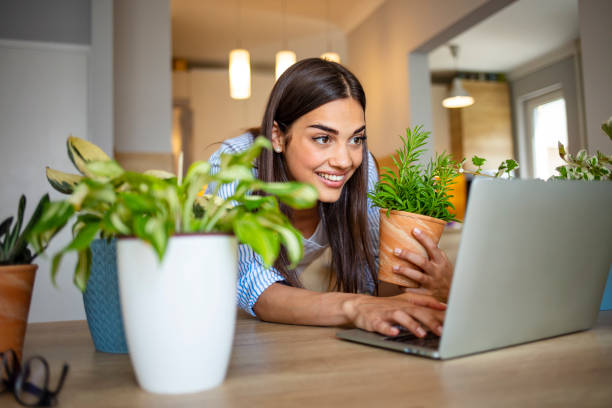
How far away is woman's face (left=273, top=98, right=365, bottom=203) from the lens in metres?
1.32

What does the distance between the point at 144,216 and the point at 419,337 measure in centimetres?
41

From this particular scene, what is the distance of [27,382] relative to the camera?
0.48 meters

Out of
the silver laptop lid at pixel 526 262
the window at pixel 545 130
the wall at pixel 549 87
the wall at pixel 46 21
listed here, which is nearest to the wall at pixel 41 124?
the wall at pixel 46 21

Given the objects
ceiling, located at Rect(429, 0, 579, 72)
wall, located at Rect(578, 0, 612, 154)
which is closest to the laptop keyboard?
wall, located at Rect(578, 0, 612, 154)

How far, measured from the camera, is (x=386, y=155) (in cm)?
433

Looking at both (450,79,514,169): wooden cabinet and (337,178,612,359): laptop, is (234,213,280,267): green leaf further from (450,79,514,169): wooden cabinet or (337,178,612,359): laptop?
(450,79,514,169): wooden cabinet

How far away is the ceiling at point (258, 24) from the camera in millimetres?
4531

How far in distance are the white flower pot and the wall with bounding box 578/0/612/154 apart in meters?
2.31

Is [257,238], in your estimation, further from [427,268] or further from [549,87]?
[549,87]

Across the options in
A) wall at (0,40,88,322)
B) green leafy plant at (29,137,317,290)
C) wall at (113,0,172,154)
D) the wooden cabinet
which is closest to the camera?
green leafy plant at (29,137,317,290)

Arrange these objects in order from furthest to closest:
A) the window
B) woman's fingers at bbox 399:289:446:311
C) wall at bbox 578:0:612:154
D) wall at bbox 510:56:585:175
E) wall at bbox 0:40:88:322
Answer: the window < wall at bbox 510:56:585:175 < wall at bbox 0:40:88:322 < wall at bbox 578:0:612:154 < woman's fingers at bbox 399:289:446:311

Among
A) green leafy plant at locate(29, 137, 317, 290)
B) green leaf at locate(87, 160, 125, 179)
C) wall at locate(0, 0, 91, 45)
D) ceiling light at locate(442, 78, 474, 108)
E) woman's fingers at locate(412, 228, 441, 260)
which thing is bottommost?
woman's fingers at locate(412, 228, 441, 260)

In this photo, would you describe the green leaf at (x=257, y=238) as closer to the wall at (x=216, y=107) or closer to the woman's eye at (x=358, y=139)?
the woman's eye at (x=358, y=139)

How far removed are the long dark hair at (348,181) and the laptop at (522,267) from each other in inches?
25.3
